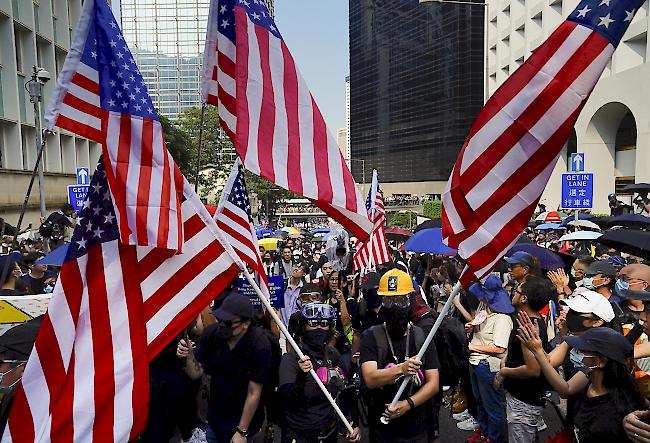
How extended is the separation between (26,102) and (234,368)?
23.0m

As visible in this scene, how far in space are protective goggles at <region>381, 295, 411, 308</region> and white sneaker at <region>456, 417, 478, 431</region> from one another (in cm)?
275

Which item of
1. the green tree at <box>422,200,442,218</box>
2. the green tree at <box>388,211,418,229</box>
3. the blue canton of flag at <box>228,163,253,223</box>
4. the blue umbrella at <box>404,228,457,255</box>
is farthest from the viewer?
the green tree at <box>388,211,418,229</box>

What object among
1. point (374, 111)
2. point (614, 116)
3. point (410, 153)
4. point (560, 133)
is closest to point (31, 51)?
point (560, 133)

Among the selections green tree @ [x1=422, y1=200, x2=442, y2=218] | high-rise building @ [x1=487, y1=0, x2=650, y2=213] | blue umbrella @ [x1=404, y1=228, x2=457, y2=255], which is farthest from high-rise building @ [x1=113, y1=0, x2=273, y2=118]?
blue umbrella @ [x1=404, y1=228, x2=457, y2=255]

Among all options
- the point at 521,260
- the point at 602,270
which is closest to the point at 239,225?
the point at 521,260

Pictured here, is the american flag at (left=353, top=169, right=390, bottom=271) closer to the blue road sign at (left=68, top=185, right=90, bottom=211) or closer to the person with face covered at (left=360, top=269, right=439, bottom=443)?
the person with face covered at (left=360, top=269, right=439, bottom=443)

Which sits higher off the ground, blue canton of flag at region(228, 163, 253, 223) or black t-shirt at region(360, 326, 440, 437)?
blue canton of flag at region(228, 163, 253, 223)

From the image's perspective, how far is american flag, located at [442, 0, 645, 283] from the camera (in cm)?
314

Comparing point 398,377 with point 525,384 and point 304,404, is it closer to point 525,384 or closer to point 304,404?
point 304,404

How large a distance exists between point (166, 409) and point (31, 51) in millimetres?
23453

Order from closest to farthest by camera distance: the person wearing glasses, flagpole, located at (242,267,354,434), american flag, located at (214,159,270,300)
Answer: flagpole, located at (242,267,354,434) → the person wearing glasses → american flag, located at (214,159,270,300)

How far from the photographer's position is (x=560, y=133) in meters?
3.30

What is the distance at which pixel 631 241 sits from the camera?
22.3 ft

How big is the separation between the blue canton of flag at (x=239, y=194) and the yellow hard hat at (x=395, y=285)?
4.72 ft
